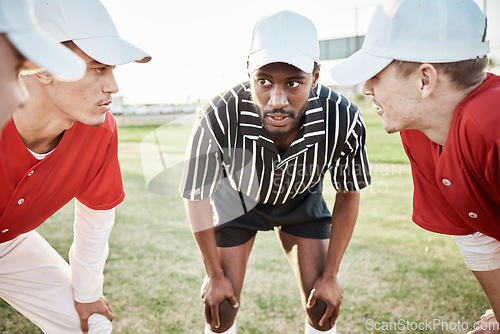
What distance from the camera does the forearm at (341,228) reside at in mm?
2699

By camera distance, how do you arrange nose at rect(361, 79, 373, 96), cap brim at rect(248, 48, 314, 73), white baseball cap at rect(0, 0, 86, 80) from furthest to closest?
cap brim at rect(248, 48, 314, 73) → nose at rect(361, 79, 373, 96) → white baseball cap at rect(0, 0, 86, 80)

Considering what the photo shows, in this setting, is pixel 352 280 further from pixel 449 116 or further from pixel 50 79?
pixel 50 79

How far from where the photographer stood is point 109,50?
6.34 ft

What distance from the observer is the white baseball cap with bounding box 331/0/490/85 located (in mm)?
1821

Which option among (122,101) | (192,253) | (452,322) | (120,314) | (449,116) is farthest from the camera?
(122,101)

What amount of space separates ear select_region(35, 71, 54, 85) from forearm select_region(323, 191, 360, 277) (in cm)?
181

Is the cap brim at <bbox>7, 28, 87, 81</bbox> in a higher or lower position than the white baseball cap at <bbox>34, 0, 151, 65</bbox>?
higher

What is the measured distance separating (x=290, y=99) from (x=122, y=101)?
23.1 m

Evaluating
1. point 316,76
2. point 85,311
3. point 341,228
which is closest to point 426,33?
point 316,76

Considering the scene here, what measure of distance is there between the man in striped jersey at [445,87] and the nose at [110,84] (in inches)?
41.4

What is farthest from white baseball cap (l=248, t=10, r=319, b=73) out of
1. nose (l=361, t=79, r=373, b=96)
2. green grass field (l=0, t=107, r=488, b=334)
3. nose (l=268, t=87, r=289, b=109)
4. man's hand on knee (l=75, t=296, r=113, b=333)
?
green grass field (l=0, t=107, r=488, b=334)

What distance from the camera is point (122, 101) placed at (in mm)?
24047

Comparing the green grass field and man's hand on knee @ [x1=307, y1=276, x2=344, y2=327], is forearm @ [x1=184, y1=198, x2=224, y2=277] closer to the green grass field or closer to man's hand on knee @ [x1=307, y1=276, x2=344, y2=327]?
man's hand on knee @ [x1=307, y1=276, x2=344, y2=327]

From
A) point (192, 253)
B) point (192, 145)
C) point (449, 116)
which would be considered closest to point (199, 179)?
point (192, 145)
